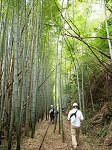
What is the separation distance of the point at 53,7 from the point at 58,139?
14.0ft

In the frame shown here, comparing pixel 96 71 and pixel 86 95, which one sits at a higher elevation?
pixel 96 71

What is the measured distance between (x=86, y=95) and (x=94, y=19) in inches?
175

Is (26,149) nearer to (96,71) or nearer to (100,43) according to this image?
(100,43)

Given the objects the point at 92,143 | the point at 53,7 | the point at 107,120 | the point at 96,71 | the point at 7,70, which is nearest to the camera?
the point at 7,70

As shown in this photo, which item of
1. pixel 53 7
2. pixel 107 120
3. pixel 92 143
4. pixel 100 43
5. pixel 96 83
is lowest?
pixel 92 143

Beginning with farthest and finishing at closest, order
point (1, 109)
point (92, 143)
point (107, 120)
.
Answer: point (107, 120) < point (92, 143) < point (1, 109)

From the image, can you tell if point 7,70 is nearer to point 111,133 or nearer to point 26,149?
point 26,149

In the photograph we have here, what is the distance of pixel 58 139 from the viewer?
19.7ft

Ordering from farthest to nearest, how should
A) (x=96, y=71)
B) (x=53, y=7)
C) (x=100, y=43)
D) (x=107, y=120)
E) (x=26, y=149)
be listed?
(x=96, y=71)
(x=100, y=43)
(x=107, y=120)
(x=53, y=7)
(x=26, y=149)

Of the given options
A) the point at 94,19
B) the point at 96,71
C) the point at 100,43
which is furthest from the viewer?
the point at 94,19

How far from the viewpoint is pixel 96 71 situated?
→ 1012 centimetres

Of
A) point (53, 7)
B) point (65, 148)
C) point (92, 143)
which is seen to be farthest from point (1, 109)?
point (53, 7)

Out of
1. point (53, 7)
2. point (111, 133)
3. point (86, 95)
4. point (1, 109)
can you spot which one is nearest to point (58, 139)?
point (111, 133)

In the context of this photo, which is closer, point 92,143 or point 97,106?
point 92,143
